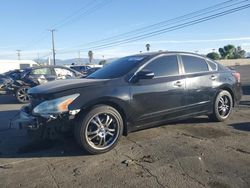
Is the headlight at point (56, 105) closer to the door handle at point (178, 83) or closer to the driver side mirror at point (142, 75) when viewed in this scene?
the driver side mirror at point (142, 75)

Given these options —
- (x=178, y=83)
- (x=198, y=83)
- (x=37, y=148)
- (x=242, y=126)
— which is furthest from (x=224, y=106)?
(x=37, y=148)

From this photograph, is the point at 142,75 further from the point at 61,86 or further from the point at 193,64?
the point at 193,64

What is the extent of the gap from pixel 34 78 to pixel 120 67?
28.1 ft

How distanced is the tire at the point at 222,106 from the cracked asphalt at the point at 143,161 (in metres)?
0.56

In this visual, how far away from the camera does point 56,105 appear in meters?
5.19

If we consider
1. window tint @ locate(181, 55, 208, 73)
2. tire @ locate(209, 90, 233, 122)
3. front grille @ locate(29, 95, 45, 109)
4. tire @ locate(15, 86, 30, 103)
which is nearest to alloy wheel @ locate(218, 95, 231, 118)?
tire @ locate(209, 90, 233, 122)

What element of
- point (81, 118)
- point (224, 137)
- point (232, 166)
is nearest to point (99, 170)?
point (81, 118)

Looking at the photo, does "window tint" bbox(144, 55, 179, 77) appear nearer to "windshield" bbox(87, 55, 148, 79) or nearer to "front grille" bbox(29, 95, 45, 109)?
"windshield" bbox(87, 55, 148, 79)

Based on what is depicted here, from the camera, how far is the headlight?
17.0ft

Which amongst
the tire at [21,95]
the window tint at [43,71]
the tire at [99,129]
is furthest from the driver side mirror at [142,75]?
the window tint at [43,71]

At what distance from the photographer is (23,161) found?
515cm

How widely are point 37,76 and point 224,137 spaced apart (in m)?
9.88

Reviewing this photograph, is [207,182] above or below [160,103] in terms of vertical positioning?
below

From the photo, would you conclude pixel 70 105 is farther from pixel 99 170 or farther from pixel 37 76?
pixel 37 76
